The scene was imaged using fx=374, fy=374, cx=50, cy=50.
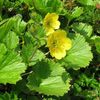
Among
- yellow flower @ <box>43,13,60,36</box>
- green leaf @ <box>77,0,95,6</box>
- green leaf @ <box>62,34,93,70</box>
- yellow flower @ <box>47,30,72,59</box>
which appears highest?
yellow flower @ <box>43,13,60,36</box>

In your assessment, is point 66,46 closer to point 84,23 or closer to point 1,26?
point 1,26

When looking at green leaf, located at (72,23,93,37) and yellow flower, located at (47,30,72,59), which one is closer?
yellow flower, located at (47,30,72,59)

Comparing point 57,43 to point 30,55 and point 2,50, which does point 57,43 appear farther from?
point 2,50

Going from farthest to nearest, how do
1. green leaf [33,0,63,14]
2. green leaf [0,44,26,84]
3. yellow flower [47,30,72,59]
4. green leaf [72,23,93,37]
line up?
green leaf [72,23,93,37] → green leaf [33,0,63,14] → yellow flower [47,30,72,59] → green leaf [0,44,26,84]

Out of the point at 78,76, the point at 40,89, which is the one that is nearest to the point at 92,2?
the point at 78,76

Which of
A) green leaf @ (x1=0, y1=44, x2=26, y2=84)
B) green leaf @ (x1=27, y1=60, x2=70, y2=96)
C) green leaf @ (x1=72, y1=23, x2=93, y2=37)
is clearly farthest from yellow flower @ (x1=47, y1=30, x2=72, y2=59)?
green leaf @ (x1=72, y1=23, x2=93, y2=37)

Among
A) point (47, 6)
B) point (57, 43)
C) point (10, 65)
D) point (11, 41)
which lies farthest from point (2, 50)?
point (47, 6)

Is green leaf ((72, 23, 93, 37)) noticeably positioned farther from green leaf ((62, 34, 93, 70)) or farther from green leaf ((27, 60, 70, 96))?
green leaf ((27, 60, 70, 96))

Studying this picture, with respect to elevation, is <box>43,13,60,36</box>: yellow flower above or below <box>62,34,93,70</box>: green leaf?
above
